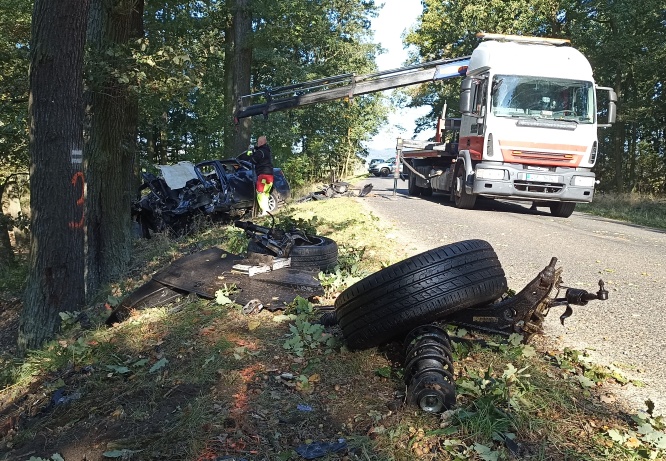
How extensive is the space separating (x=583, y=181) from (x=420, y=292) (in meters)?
9.34

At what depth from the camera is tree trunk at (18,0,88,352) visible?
18.7 ft

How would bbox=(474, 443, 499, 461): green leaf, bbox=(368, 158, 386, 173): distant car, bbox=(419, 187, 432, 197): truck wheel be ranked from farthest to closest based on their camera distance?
1. bbox=(368, 158, 386, 173): distant car
2. bbox=(419, 187, 432, 197): truck wheel
3. bbox=(474, 443, 499, 461): green leaf

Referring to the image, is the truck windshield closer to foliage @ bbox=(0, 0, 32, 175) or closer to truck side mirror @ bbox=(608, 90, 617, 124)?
truck side mirror @ bbox=(608, 90, 617, 124)

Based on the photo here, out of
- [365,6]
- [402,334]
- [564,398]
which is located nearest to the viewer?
[564,398]

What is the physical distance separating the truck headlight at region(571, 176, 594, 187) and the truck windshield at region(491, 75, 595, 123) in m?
1.18

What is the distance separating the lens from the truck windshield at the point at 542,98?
10875 mm

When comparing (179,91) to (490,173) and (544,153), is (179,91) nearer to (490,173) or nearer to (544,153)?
(490,173)

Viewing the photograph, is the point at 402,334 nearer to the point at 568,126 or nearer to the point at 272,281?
the point at 272,281

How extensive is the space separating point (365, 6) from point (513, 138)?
90.6ft

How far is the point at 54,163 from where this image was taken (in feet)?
19.0

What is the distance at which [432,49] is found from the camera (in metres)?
31.2

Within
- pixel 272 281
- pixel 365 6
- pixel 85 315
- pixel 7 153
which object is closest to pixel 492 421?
pixel 272 281

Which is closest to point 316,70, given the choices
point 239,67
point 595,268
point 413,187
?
point 239,67

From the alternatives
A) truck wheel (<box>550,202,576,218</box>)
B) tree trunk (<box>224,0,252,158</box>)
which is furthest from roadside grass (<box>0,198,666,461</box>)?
tree trunk (<box>224,0,252,158</box>)
